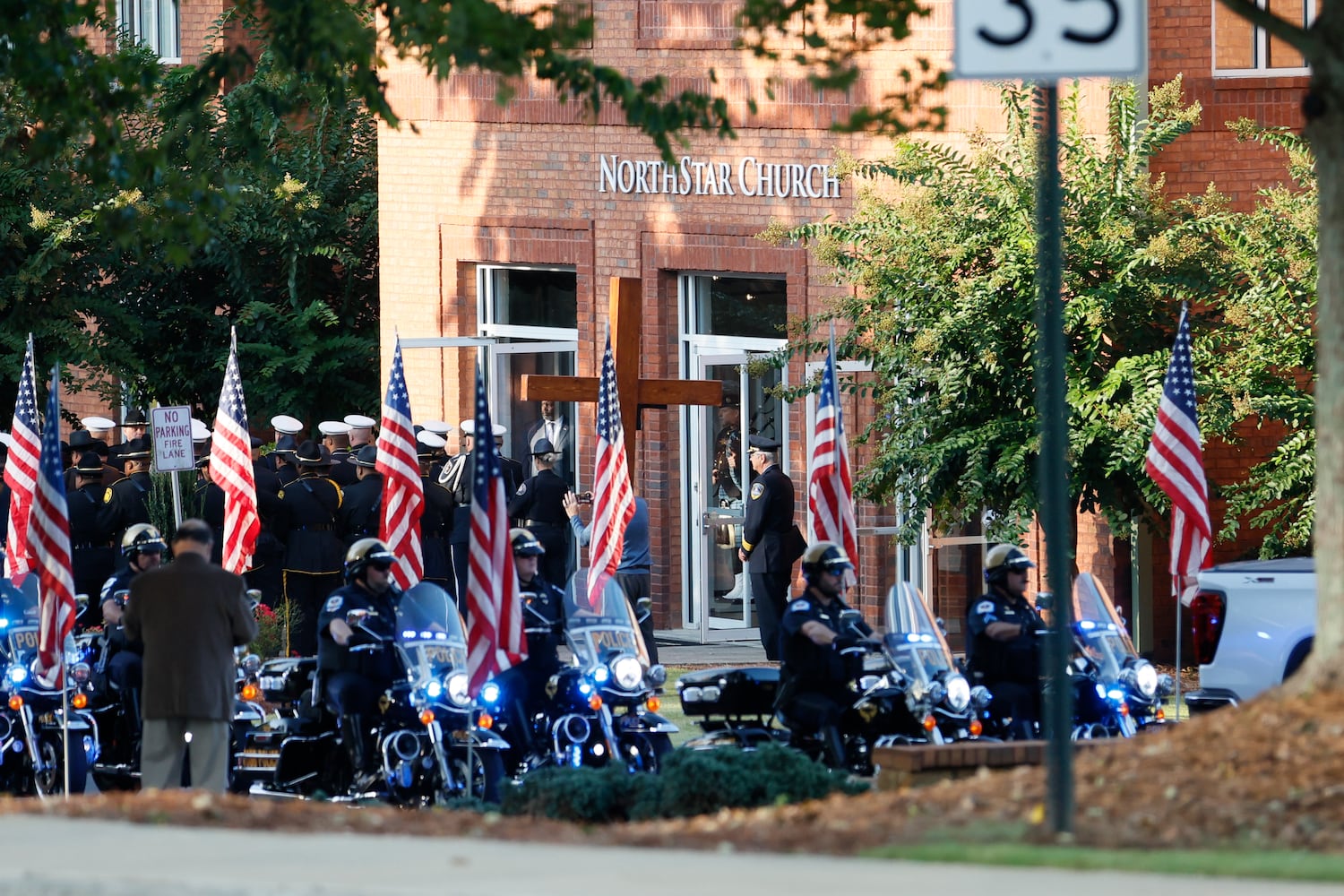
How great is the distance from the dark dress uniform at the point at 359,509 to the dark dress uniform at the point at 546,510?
3.59ft

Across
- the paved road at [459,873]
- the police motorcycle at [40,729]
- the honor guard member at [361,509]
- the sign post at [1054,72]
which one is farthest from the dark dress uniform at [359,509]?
the sign post at [1054,72]

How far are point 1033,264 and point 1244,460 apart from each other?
124 inches

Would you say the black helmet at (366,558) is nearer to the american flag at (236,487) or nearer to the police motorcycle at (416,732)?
the police motorcycle at (416,732)

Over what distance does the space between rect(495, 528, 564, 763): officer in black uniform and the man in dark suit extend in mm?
1598

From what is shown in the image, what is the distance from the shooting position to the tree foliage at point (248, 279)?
28.3 m

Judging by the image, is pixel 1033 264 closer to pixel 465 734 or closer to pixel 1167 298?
pixel 1167 298

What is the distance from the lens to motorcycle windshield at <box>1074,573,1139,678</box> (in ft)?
46.8

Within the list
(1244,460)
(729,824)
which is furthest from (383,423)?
(729,824)

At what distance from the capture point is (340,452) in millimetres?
22375

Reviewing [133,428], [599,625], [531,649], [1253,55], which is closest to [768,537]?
[1253,55]

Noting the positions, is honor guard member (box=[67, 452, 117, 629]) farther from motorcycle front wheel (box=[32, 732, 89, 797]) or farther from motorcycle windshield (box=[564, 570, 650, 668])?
motorcycle windshield (box=[564, 570, 650, 668])

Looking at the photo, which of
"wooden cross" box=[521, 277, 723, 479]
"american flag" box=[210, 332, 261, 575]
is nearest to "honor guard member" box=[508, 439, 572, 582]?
"wooden cross" box=[521, 277, 723, 479]

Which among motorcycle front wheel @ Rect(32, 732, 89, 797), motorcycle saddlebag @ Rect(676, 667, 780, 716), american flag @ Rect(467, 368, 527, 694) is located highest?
american flag @ Rect(467, 368, 527, 694)

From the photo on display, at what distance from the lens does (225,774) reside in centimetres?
1335
